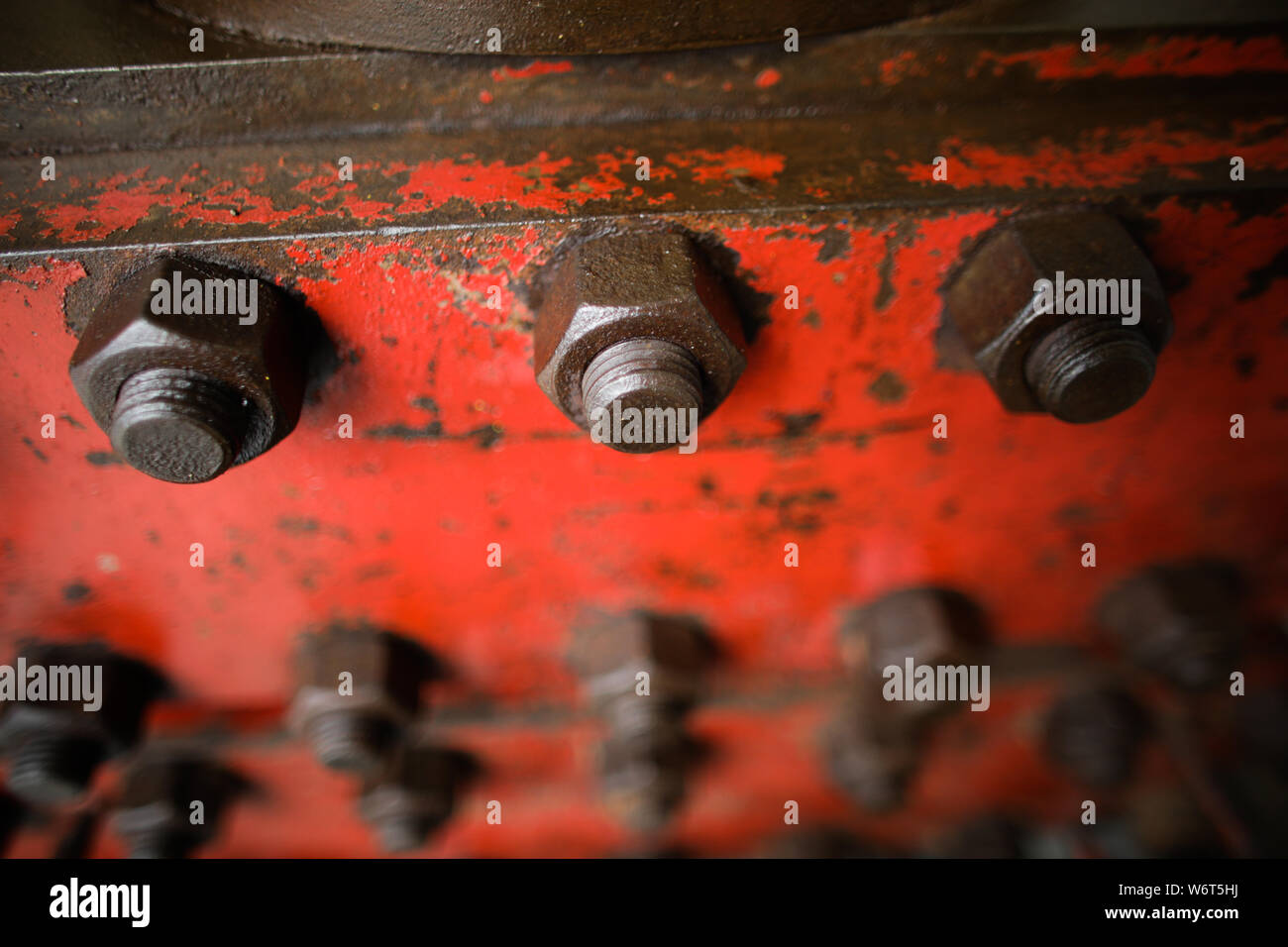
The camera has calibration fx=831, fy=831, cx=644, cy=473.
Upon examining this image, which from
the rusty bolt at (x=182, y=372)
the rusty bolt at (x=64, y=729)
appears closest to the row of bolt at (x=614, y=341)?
the rusty bolt at (x=182, y=372)

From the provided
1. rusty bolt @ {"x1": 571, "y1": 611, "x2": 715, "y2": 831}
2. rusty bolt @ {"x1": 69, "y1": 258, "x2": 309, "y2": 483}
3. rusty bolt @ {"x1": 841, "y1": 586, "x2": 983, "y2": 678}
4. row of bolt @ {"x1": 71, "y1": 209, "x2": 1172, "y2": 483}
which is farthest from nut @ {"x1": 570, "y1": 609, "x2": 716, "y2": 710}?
rusty bolt @ {"x1": 69, "y1": 258, "x2": 309, "y2": 483}

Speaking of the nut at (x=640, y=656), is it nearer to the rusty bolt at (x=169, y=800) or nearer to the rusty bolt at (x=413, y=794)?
the rusty bolt at (x=413, y=794)

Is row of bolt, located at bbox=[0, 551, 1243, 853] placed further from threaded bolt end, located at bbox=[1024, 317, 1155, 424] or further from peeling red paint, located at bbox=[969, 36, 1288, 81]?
peeling red paint, located at bbox=[969, 36, 1288, 81]

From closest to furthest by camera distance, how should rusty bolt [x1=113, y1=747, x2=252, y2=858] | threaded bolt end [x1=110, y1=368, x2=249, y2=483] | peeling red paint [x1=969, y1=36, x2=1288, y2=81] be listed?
threaded bolt end [x1=110, y1=368, x2=249, y2=483] → peeling red paint [x1=969, y1=36, x2=1288, y2=81] → rusty bolt [x1=113, y1=747, x2=252, y2=858]

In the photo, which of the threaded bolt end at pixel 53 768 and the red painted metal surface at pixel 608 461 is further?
the threaded bolt end at pixel 53 768

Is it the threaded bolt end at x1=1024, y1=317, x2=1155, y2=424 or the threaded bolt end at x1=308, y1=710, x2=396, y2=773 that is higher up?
the threaded bolt end at x1=1024, y1=317, x2=1155, y2=424

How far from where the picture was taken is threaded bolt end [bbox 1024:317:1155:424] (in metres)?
0.60

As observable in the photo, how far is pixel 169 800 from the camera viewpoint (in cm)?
97

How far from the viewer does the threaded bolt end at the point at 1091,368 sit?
1.96ft

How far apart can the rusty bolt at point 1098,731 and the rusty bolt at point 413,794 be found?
2.42 ft

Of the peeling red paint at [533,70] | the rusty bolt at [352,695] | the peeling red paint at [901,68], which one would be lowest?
the rusty bolt at [352,695]

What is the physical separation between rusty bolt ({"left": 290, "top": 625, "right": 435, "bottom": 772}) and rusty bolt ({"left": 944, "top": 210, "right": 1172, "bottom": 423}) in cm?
66

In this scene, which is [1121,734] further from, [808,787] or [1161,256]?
[1161,256]
